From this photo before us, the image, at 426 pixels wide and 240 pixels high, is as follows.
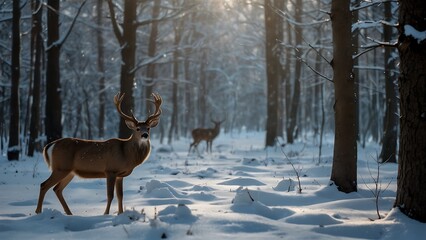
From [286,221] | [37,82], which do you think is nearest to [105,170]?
[286,221]

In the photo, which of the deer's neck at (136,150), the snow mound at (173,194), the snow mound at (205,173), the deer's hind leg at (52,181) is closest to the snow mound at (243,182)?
the snow mound at (205,173)

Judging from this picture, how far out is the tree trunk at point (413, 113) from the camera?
4801mm

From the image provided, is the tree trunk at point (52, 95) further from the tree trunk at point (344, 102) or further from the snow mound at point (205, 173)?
the tree trunk at point (344, 102)

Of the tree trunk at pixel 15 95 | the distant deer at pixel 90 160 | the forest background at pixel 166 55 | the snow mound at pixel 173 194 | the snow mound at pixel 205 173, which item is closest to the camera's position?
the distant deer at pixel 90 160

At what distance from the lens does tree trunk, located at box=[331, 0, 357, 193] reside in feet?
23.5

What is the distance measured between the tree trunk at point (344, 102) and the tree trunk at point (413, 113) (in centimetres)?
212

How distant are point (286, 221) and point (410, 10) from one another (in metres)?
2.64

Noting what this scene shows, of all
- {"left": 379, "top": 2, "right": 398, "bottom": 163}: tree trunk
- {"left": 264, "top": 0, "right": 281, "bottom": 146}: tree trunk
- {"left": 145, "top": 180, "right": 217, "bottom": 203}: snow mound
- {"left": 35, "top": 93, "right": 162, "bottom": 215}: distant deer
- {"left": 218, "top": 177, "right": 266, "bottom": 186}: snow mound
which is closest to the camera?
{"left": 35, "top": 93, "right": 162, "bottom": 215}: distant deer

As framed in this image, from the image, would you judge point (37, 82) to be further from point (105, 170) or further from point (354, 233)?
point (354, 233)

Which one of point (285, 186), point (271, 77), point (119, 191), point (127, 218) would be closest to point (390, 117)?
point (285, 186)

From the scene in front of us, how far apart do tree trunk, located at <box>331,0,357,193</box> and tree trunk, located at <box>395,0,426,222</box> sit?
212cm

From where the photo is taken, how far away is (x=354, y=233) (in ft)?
15.2

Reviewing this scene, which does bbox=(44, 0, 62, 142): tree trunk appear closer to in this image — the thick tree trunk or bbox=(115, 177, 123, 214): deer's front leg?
the thick tree trunk

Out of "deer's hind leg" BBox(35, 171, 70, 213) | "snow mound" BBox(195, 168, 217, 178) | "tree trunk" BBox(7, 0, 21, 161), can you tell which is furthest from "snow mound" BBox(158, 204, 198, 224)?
"tree trunk" BBox(7, 0, 21, 161)
